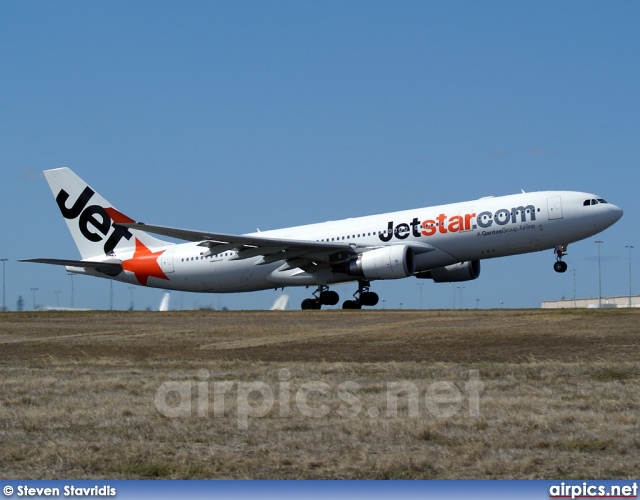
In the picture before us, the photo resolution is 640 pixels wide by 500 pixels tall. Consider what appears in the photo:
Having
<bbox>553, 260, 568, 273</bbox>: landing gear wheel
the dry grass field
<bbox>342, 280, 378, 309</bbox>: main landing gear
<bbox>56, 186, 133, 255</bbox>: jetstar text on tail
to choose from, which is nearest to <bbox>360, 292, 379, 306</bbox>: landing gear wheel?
<bbox>342, 280, 378, 309</bbox>: main landing gear

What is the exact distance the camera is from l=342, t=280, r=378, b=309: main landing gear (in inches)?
1630

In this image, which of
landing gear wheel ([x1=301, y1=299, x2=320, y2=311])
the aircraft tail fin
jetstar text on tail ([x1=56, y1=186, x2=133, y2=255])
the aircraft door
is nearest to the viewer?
the aircraft door

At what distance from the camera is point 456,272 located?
41.4 m

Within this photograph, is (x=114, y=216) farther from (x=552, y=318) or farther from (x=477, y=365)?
(x=477, y=365)

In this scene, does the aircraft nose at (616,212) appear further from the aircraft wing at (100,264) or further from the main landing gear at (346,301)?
the aircraft wing at (100,264)

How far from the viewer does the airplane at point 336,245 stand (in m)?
36.5

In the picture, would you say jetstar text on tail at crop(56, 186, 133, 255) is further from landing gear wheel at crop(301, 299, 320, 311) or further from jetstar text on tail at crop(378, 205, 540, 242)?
jetstar text on tail at crop(378, 205, 540, 242)

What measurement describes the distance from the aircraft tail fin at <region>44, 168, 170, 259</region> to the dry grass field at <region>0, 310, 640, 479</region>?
22.4m

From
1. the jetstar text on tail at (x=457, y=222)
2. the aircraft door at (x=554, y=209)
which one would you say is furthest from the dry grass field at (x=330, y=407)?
the jetstar text on tail at (x=457, y=222)

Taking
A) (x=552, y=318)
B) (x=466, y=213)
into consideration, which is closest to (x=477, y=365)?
(x=552, y=318)

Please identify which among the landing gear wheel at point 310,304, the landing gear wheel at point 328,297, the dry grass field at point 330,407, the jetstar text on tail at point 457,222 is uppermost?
the jetstar text on tail at point 457,222

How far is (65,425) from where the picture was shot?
36.1 ft

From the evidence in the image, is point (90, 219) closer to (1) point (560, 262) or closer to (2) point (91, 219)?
(2) point (91, 219)

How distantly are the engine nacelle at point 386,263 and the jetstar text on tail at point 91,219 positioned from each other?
515 inches
